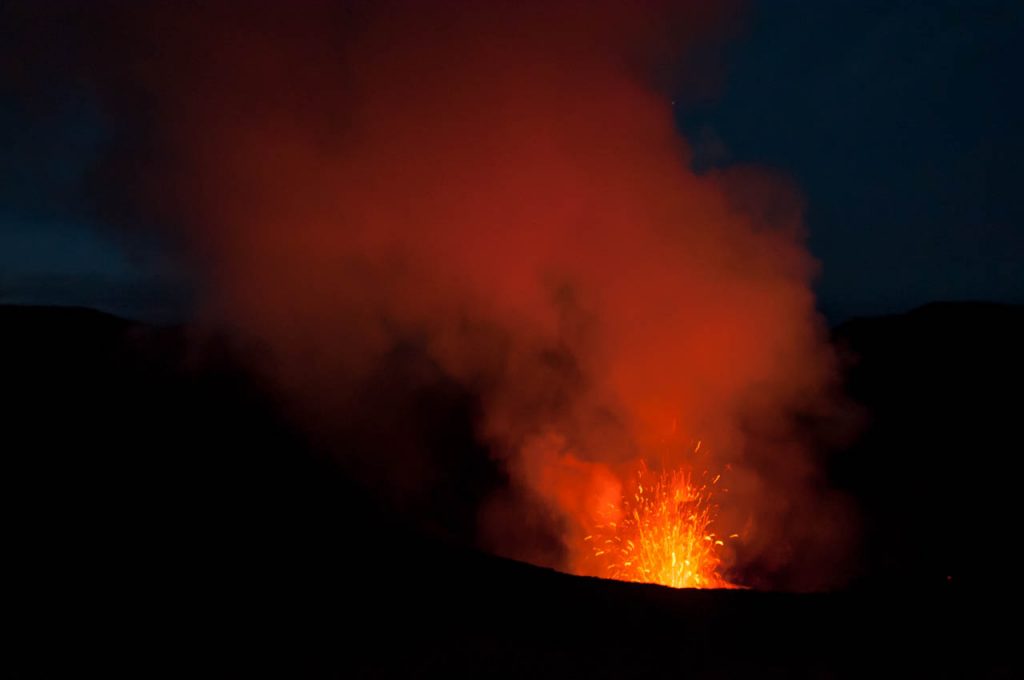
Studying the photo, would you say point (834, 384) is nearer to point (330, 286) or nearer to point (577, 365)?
point (577, 365)

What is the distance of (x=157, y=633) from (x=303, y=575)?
89 cm

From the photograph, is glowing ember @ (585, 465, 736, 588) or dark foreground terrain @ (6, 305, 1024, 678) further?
glowing ember @ (585, 465, 736, 588)

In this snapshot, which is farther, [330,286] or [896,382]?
[896,382]

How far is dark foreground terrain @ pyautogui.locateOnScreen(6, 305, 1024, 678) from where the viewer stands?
3.73 meters

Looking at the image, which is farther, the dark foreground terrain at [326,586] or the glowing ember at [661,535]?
the glowing ember at [661,535]

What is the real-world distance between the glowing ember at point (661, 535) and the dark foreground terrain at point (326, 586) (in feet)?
5.07

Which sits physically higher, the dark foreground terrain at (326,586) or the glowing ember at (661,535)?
the glowing ember at (661,535)

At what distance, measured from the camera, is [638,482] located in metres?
8.11

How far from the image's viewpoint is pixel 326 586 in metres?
4.46

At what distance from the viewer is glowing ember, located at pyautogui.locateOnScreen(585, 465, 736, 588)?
7617 millimetres

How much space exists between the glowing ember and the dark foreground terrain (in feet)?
5.07

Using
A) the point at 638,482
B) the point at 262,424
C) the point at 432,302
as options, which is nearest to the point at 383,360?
the point at 432,302

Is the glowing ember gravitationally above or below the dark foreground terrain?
above

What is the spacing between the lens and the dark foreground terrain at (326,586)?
12.2ft
